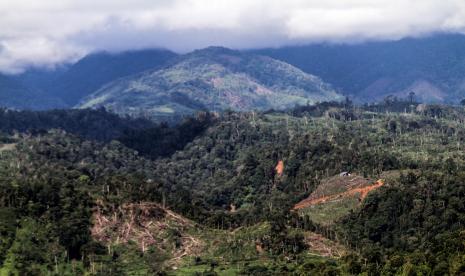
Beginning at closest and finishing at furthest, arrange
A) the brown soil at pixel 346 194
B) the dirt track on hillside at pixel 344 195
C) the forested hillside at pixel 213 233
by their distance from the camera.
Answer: the forested hillside at pixel 213 233, the dirt track on hillside at pixel 344 195, the brown soil at pixel 346 194

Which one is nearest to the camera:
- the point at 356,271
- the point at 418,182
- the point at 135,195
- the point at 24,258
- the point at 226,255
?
the point at 356,271

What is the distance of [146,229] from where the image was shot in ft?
414

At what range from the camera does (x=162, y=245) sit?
4838 inches

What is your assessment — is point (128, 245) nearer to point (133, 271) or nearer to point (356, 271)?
point (133, 271)

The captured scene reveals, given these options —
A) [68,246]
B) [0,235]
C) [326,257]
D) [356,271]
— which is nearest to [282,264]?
[326,257]

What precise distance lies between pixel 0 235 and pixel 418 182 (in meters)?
86.9

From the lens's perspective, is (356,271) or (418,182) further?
(418,182)

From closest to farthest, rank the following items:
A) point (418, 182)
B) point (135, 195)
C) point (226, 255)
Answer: point (226, 255) < point (135, 195) < point (418, 182)

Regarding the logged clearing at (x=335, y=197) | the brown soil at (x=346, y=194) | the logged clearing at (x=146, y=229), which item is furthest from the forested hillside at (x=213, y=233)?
the brown soil at (x=346, y=194)

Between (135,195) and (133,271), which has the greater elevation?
(135,195)

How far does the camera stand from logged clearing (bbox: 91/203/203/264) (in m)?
122

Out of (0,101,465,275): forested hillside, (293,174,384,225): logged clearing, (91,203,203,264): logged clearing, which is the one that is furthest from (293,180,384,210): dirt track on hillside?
(91,203,203,264): logged clearing

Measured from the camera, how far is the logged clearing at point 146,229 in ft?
401

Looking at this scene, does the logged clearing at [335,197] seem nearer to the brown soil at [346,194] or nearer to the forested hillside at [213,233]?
the brown soil at [346,194]
